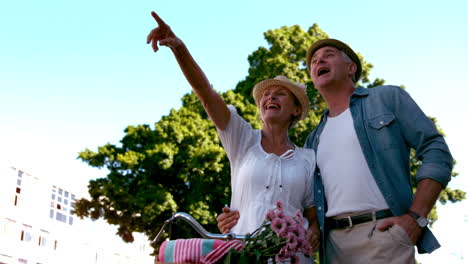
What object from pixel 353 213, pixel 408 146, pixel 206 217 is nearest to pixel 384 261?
pixel 353 213

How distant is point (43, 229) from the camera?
42.8 m

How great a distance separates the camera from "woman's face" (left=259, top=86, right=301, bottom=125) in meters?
4.11

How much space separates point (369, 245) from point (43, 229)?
141 feet

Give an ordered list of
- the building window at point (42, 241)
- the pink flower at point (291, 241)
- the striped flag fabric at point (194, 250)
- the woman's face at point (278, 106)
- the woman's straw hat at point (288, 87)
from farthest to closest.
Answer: the building window at point (42, 241) < the woman's straw hat at point (288, 87) < the woman's face at point (278, 106) < the striped flag fabric at point (194, 250) < the pink flower at point (291, 241)

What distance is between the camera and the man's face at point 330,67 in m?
4.20

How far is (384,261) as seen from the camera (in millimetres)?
3371

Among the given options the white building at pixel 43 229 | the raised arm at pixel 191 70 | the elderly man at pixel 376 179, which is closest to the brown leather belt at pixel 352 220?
the elderly man at pixel 376 179

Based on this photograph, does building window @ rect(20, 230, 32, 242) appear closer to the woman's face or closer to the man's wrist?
the woman's face

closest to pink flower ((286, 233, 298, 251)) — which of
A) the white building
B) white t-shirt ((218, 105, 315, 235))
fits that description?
white t-shirt ((218, 105, 315, 235))

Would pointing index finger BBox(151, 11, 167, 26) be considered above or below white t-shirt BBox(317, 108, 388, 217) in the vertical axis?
above

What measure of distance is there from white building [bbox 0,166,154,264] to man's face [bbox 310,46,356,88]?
31.4m

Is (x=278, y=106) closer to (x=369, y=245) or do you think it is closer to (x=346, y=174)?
(x=346, y=174)

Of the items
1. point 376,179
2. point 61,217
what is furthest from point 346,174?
point 61,217

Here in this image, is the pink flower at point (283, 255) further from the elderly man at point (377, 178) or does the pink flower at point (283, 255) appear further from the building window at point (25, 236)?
the building window at point (25, 236)
